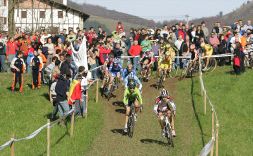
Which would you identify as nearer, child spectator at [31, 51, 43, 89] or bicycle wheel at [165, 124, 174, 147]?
bicycle wheel at [165, 124, 174, 147]

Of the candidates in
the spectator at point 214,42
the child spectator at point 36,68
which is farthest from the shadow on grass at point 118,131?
the spectator at point 214,42

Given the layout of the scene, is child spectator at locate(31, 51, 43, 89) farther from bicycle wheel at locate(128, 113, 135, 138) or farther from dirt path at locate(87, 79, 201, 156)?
bicycle wheel at locate(128, 113, 135, 138)

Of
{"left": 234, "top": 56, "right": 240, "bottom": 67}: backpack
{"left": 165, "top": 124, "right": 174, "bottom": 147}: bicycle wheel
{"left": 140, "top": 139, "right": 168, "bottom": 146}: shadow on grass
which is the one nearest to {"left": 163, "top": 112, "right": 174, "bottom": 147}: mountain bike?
{"left": 165, "top": 124, "right": 174, "bottom": 147}: bicycle wheel

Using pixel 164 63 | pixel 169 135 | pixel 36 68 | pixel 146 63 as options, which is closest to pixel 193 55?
pixel 164 63

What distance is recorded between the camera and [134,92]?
71.6 ft

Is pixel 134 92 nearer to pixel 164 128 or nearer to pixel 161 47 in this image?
pixel 164 128

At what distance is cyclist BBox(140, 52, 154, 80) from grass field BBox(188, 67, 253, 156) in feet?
8.30

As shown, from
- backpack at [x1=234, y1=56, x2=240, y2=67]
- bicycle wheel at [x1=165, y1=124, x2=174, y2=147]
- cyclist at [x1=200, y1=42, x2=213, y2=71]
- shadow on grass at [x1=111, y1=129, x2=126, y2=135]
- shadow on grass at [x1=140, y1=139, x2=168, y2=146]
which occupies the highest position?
cyclist at [x1=200, y1=42, x2=213, y2=71]

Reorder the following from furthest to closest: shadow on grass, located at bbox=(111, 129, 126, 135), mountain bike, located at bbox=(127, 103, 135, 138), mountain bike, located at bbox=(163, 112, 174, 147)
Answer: shadow on grass, located at bbox=(111, 129, 126, 135)
mountain bike, located at bbox=(127, 103, 135, 138)
mountain bike, located at bbox=(163, 112, 174, 147)

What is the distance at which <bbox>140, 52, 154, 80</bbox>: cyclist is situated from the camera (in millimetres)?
30656

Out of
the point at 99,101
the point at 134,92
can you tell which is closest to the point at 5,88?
the point at 99,101

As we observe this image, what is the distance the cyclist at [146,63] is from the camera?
30.7 meters

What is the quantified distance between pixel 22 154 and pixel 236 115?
1061cm

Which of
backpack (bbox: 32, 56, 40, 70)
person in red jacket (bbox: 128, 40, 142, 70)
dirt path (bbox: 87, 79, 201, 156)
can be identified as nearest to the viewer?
dirt path (bbox: 87, 79, 201, 156)
